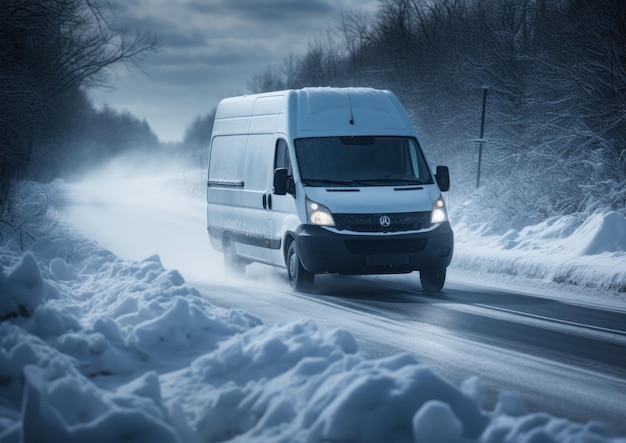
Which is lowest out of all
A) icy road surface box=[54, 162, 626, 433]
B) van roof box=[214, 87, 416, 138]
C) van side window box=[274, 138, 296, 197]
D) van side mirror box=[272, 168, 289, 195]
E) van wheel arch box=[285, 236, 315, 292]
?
icy road surface box=[54, 162, 626, 433]

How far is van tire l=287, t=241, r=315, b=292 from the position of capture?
14.0m

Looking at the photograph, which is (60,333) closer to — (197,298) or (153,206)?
(197,298)

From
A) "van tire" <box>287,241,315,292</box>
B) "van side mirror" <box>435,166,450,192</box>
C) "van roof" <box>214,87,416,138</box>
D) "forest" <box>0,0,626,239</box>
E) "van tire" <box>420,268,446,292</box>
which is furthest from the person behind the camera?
"forest" <box>0,0,626,239</box>

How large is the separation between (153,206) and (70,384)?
40275 mm

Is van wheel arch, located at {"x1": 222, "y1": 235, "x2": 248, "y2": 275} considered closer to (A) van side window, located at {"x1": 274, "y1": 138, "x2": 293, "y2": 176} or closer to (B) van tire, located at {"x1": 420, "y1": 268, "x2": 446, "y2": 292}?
(A) van side window, located at {"x1": 274, "y1": 138, "x2": 293, "y2": 176}

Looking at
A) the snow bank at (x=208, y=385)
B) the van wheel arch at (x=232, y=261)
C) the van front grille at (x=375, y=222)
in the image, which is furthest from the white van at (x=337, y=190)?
the snow bank at (x=208, y=385)

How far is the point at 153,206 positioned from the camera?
1800 inches

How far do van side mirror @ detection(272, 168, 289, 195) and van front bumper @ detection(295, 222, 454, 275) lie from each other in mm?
631

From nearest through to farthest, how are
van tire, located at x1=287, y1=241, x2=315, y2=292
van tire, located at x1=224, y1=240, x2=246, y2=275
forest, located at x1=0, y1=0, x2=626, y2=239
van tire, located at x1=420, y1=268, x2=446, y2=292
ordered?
van tire, located at x1=287, y1=241, x2=315, y2=292 < van tire, located at x1=420, y1=268, x2=446, y2=292 < van tire, located at x1=224, y1=240, x2=246, y2=275 < forest, located at x1=0, y1=0, x2=626, y2=239

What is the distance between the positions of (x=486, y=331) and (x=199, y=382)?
175 inches

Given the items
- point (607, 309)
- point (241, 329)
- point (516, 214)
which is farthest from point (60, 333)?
point (516, 214)

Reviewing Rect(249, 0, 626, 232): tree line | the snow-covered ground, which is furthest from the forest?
the snow-covered ground

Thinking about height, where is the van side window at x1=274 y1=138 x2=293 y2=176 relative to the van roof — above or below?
below

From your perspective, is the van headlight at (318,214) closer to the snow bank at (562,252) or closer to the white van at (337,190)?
the white van at (337,190)
